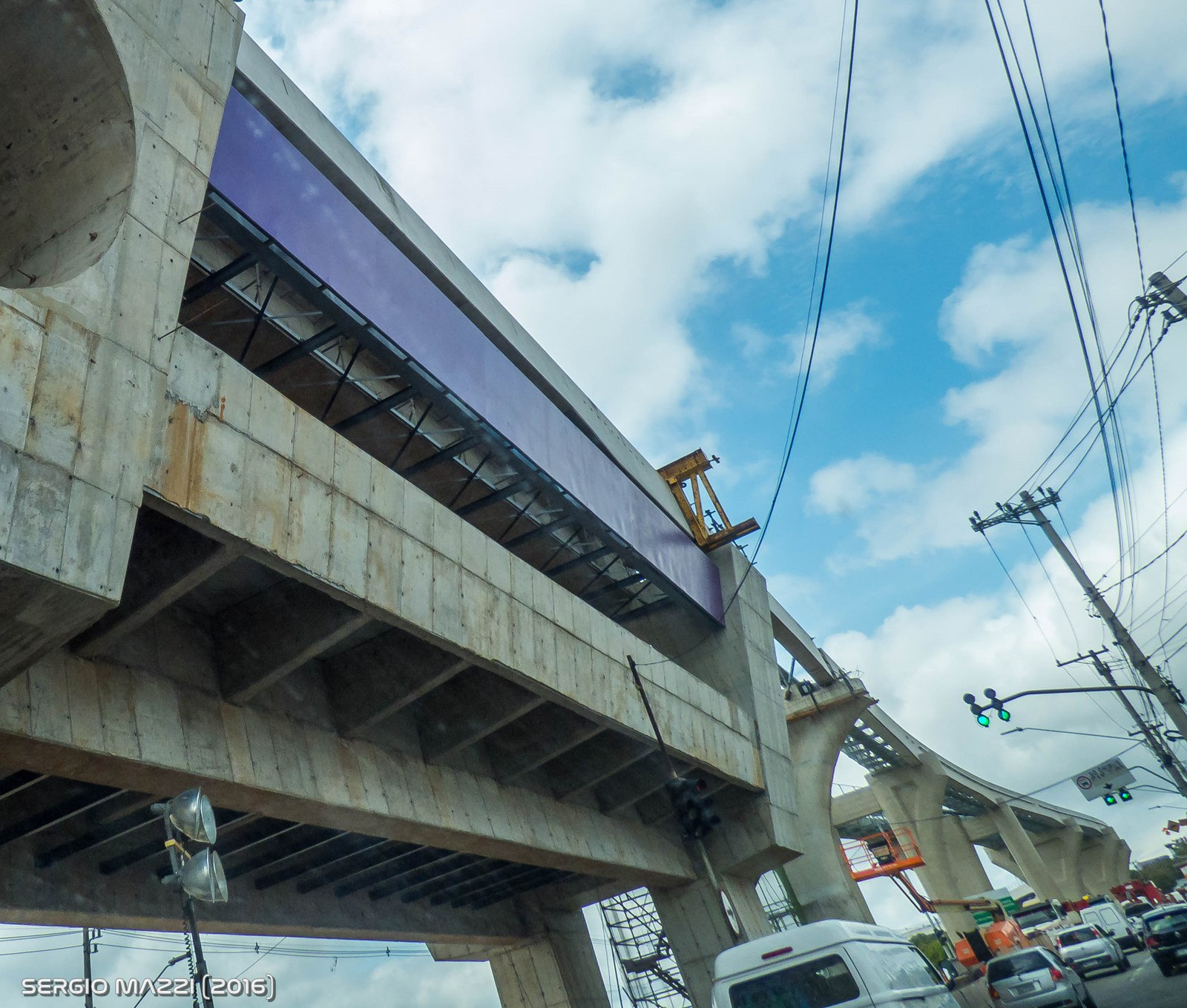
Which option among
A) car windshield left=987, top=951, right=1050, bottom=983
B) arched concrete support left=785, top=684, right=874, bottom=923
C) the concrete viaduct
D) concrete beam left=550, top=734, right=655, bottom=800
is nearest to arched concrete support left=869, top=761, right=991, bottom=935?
arched concrete support left=785, top=684, right=874, bottom=923

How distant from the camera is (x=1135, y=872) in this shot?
13150 centimetres

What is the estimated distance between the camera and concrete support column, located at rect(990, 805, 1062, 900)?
219 ft

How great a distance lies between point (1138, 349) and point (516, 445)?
11.4 m

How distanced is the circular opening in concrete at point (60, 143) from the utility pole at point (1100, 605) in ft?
65.7

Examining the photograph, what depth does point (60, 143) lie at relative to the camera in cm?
957

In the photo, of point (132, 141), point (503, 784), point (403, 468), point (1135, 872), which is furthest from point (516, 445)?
point (1135, 872)

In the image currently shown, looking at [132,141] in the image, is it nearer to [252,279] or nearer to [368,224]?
[252,279]

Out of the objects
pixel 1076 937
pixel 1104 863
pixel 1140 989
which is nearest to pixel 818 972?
pixel 1140 989

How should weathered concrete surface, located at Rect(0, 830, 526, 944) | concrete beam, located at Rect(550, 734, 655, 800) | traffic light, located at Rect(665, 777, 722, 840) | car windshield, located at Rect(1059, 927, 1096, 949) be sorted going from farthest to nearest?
1. car windshield, located at Rect(1059, 927, 1096, 949)
2. concrete beam, located at Rect(550, 734, 655, 800)
3. traffic light, located at Rect(665, 777, 722, 840)
4. weathered concrete surface, located at Rect(0, 830, 526, 944)

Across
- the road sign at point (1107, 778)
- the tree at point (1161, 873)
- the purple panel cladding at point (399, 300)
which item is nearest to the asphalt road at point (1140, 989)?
the road sign at point (1107, 778)

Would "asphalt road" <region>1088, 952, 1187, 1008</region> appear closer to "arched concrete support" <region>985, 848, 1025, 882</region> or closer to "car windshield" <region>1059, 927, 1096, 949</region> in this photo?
"car windshield" <region>1059, 927, 1096, 949</region>

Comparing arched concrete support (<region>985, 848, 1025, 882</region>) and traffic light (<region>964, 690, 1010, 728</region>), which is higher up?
traffic light (<region>964, 690, 1010, 728</region>)

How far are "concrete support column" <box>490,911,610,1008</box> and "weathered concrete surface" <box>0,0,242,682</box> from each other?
21.4 meters

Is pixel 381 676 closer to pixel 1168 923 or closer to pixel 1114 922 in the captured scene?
pixel 1168 923
